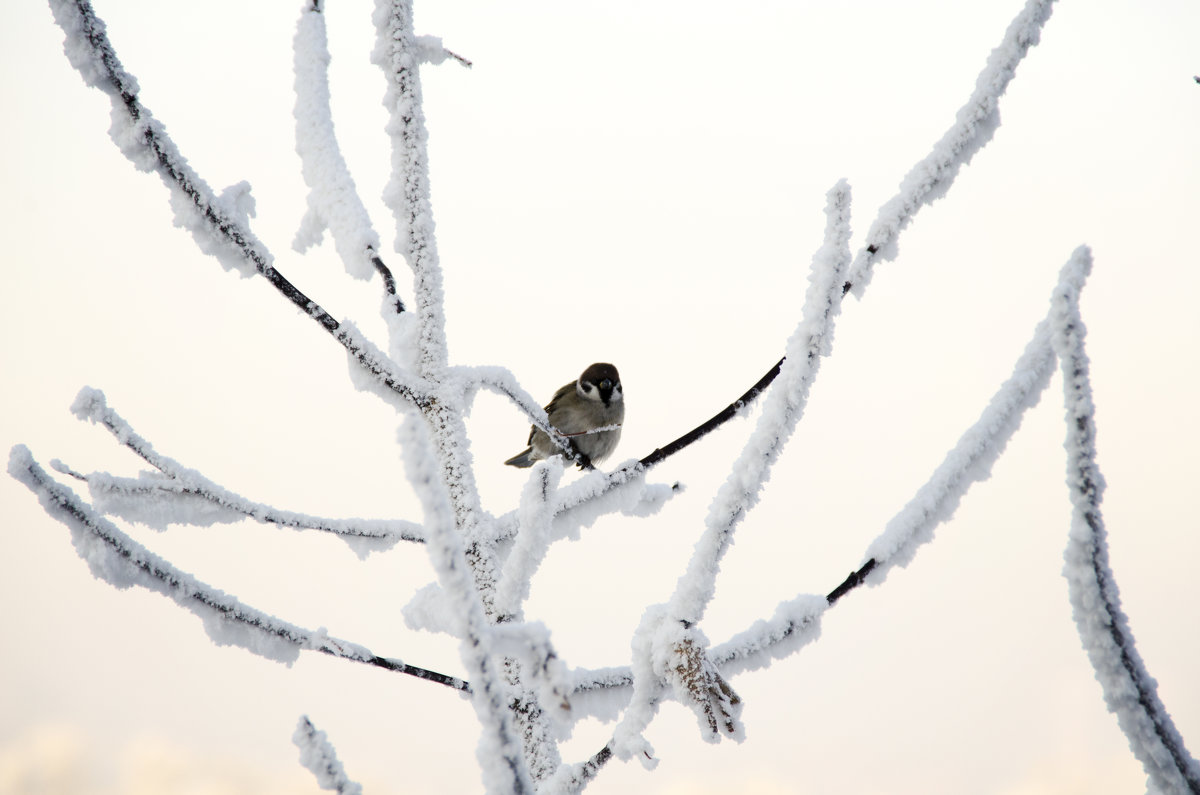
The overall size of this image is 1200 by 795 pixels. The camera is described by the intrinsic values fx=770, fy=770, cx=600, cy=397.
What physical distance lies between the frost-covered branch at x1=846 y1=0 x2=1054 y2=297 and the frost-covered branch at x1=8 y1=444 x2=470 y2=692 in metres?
1.23

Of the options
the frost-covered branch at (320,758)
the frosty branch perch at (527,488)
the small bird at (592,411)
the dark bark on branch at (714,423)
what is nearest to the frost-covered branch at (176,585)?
the frosty branch perch at (527,488)

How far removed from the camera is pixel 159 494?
1856 millimetres

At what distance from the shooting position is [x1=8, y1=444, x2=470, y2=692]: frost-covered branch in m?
1.27

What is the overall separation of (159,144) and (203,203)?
0.42 feet

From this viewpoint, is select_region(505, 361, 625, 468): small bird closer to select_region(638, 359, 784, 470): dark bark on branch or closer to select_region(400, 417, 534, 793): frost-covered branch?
select_region(638, 359, 784, 470): dark bark on branch

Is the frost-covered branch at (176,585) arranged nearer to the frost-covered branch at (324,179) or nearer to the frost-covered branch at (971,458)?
the frost-covered branch at (324,179)

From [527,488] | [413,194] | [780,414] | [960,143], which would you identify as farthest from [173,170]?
[960,143]

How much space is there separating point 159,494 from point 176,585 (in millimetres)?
567

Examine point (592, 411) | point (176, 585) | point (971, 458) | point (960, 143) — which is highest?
point (592, 411)

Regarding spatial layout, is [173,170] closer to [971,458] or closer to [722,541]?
[722,541]

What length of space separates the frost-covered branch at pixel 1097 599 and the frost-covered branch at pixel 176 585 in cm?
123

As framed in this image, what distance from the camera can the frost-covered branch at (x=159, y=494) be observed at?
70.4 inches

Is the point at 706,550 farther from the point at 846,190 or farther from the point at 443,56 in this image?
the point at 443,56

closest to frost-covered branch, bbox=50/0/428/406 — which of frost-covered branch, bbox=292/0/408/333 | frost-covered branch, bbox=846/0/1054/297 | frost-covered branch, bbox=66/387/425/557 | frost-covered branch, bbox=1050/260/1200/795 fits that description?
frost-covered branch, bbox=292/0/408/333
